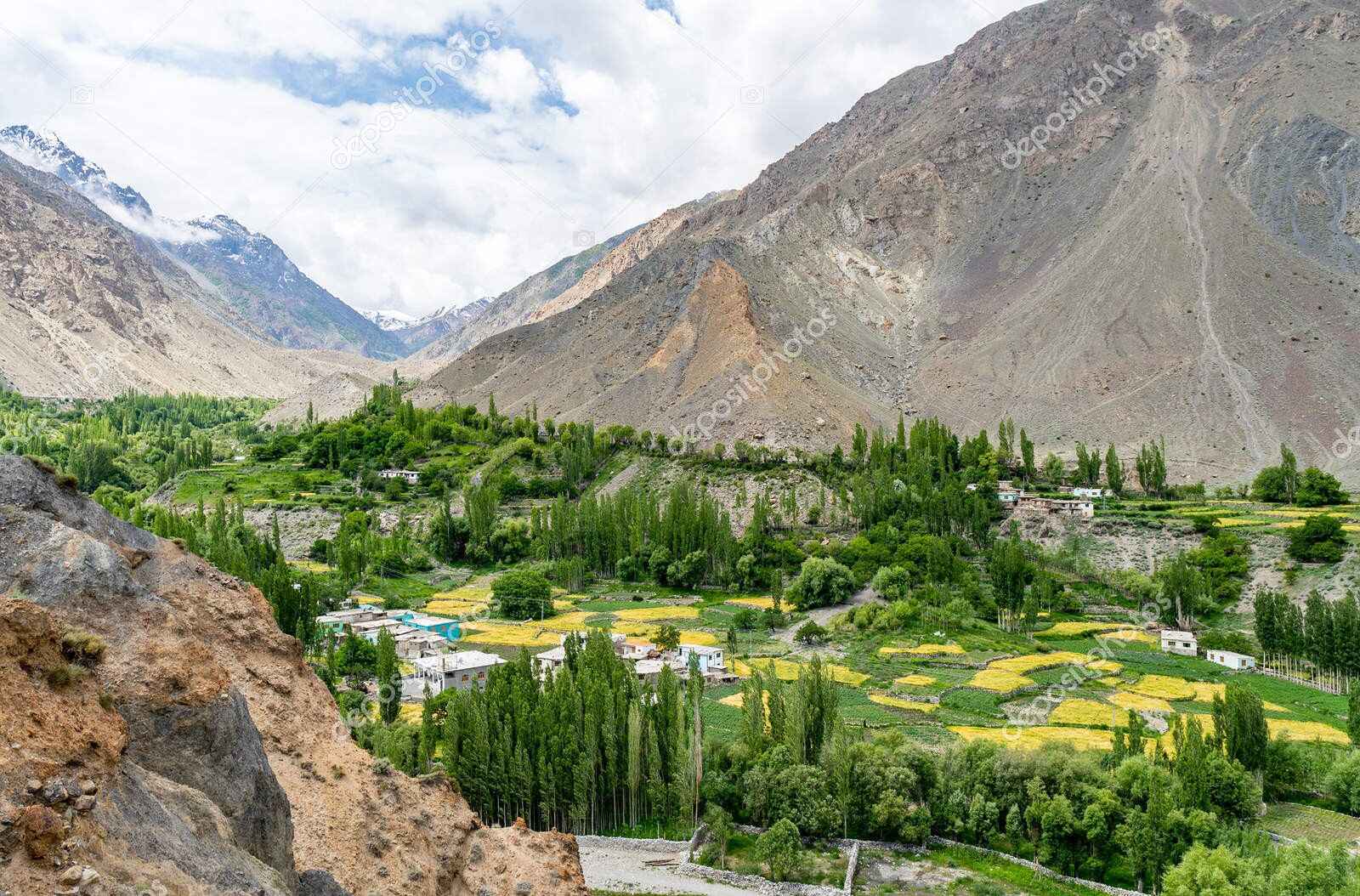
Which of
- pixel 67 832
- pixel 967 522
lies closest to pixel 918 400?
pixel 967 522

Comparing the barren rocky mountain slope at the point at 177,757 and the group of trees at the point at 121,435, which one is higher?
the group of trees at the point at 121,435

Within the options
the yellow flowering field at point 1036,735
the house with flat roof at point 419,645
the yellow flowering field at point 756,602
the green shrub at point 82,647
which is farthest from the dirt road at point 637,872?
the yellow flowering field at point 756,602

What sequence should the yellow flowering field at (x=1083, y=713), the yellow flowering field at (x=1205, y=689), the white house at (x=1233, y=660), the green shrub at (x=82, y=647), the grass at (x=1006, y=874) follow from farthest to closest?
1. the white house at (x=1233, y=660)
2. the yellow flowering field at (x=1205, y=689)
3. the yellow flowering field at (x=1083, y=713)
4. the grass at (x=1006, y=874)
5. the green shrub at (x=82, y=647)

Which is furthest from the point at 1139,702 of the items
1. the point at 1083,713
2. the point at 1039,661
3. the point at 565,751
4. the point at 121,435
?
the point at 121,435

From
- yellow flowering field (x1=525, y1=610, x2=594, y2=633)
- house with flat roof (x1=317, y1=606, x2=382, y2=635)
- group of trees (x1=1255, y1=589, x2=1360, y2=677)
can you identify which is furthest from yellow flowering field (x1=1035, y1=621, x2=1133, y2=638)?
house with flat roof (x1=317, y1=606, x2=382, y2=635)

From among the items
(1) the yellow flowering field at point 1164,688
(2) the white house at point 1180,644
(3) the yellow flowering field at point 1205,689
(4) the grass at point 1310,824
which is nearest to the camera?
(4) the grass at point 1310,824

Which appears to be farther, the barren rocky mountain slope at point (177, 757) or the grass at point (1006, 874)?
the grass at point (1006, 874)

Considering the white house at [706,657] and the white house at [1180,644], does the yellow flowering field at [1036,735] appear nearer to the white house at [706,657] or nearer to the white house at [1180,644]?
the white house at [706,657]

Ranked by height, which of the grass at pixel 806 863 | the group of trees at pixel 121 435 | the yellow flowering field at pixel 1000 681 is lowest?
the grass at pixel 806 863
